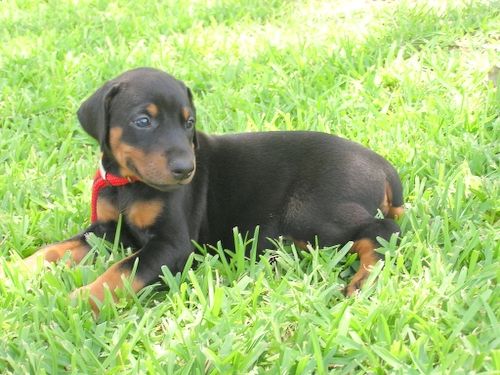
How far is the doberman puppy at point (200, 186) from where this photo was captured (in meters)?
3.25

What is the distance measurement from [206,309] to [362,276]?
2.52 ft

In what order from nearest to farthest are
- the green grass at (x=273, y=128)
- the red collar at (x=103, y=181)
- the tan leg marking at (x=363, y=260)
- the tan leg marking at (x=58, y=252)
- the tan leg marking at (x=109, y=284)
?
1. the green grass at (x=273, y=128)
2. the tan leg marking at (x=109, y=284)
3. the tan leg marking at (x=363, y=260)
4. the tan leg marking at (x=58, y=252)
5. the red collar at (x=103, y=181)

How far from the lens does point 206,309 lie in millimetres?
2832

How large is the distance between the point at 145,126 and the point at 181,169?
0.33m

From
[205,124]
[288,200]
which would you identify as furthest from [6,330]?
[205,124]

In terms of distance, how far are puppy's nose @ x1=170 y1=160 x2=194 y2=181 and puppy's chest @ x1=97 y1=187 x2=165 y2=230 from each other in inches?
12.6

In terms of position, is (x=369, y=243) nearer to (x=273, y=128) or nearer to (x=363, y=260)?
(x=363, y=260)

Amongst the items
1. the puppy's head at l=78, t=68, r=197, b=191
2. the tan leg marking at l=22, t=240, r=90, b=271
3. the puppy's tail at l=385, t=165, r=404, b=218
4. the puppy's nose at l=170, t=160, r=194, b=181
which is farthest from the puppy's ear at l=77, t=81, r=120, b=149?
the puppy's tail at l=385, t=165, r=404, b=218

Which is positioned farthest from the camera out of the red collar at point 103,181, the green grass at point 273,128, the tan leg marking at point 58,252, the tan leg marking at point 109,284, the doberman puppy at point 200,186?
the red collar at point 103,181

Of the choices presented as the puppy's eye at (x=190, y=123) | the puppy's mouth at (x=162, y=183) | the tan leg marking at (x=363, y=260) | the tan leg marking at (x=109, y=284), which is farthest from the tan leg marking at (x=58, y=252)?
the tan leg marking at (x=363, y=260)

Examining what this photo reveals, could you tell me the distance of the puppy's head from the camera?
125 inches

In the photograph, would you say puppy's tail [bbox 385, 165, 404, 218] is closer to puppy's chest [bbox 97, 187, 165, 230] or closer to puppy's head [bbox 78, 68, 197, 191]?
puppy's head [bbox 78, 68, 197, 191]

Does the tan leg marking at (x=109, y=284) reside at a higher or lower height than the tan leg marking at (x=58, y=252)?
higher

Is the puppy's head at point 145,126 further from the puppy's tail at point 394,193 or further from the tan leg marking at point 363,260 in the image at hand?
the puppy's tail at point 394,193
